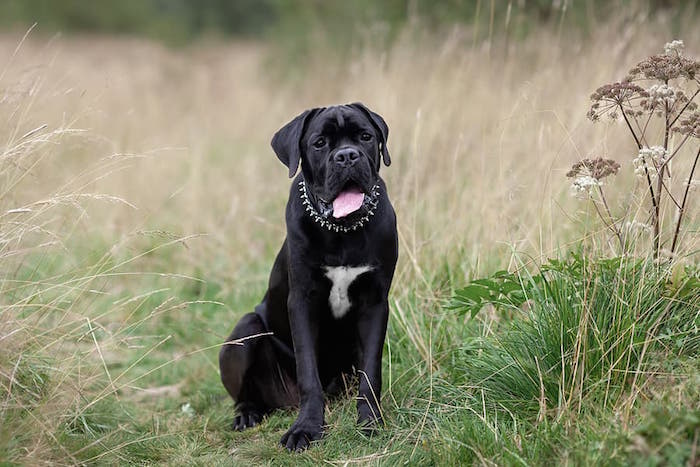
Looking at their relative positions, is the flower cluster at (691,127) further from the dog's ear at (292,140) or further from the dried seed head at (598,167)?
the dog's ear at (292,140)

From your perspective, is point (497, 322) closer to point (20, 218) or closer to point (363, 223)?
point (363, 223)

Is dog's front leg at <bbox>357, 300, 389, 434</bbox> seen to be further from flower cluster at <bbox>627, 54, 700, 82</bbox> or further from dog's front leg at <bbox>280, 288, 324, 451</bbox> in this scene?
flower cluster at <bbox>627, 54, 700, 82</bbox>

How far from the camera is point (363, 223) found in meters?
3.19

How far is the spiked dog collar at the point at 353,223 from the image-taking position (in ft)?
10.4

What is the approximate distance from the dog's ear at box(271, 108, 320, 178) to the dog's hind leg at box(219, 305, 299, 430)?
858 mm

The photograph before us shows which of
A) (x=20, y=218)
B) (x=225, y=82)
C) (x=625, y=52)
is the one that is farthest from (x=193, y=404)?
(x=225, y=82)

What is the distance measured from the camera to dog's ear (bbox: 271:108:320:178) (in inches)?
130

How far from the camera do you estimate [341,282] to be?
3203mm

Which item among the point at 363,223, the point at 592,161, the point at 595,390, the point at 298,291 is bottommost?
the point at 595,390

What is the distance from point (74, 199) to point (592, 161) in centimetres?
205

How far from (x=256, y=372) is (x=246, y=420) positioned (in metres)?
0.24

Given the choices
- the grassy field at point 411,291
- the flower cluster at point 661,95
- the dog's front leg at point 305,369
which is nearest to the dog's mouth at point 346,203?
the dog's front leg at point 305,369

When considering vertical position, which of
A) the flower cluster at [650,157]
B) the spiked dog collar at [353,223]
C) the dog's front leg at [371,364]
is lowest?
the dog's front leg at [371,364]

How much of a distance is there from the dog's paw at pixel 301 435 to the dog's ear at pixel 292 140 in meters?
1.07
